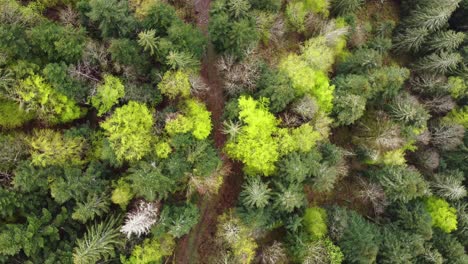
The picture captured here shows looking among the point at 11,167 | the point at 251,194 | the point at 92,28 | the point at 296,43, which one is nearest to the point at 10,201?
the point at 11,167

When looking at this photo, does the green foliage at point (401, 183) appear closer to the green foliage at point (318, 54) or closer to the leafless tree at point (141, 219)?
the green foliage at point (318, 54)

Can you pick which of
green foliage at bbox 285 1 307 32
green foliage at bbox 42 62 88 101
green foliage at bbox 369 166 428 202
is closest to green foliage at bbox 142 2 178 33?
green foliage at bbox 42 62 88 101

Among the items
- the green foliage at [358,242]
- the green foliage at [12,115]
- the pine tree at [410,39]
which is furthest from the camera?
the pine tree at [410,39]

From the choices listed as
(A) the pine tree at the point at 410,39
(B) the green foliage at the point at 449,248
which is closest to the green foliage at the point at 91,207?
(B) the green foliage at the point at 449,248

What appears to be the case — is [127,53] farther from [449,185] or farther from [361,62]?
[449,185]

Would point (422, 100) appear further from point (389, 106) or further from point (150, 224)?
point (150, 224)

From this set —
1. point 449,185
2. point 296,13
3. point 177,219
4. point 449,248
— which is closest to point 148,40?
point 177,219
